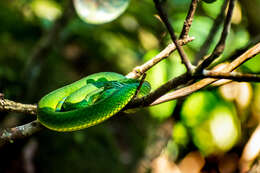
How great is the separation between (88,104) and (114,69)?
326 cm

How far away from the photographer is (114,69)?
203 inches

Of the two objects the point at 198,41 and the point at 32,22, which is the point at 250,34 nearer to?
the point at 198,41

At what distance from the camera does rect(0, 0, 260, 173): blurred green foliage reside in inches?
119

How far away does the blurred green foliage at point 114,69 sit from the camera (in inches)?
119

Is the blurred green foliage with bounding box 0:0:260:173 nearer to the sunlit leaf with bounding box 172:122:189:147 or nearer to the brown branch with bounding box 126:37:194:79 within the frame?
the sunlit leaf with bounding box 172:122:189:147

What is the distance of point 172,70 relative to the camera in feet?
9.52

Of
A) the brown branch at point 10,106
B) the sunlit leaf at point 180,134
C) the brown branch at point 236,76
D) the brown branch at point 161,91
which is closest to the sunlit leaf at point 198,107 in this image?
the sunlit leaf at point 180,134

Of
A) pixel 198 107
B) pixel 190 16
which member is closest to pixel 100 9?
pixel 190 16

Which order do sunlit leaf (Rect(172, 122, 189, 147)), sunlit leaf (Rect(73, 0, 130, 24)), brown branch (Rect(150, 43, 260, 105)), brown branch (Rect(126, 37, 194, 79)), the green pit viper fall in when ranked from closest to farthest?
brown branch (Rect(150, 43, 260, 105))
brown branch (Rect(126, 37, 194, 79))
the green pit viper
sunlit leaf (Rect(73, 0, 130, 24))
sunlit leaf (Rect(172, 122, 189, 147))

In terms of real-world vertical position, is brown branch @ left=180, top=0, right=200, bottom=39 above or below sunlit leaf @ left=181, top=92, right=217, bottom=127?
below

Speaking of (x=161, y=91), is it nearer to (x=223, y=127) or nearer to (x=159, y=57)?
(x=159, y=57)

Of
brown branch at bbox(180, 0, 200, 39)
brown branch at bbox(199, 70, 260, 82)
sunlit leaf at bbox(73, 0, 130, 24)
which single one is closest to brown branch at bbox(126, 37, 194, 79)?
brown branch at bbox(180, 0, 200, 39)

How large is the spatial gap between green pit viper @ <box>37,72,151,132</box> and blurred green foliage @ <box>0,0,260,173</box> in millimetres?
420

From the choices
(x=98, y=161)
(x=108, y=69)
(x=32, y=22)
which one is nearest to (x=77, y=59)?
(x=108, y=69)
